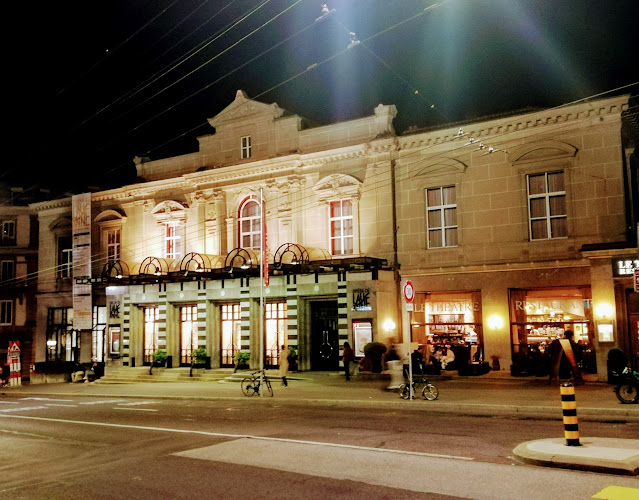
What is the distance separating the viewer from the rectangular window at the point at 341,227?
2911cm

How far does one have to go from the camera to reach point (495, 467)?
30.6 ft

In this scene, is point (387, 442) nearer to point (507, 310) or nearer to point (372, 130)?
point (507, 310)

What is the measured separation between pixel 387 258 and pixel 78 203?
19944 mm

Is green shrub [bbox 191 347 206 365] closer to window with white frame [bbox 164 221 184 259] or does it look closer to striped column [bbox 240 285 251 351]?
striped column [bbox 240 285 251 351]

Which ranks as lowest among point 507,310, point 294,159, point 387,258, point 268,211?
point 507,310

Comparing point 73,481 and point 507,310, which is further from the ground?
point 507,310

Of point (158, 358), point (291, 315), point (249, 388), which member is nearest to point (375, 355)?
point (291, 315)

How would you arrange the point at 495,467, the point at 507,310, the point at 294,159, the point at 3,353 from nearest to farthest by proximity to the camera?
the point at 495,467 < the point at 507,310 < the point at 294,159 < the point at 3,353

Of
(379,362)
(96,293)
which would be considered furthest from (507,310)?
(96,293)

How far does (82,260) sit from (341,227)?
16.7 metres

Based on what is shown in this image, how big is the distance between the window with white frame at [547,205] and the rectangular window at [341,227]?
26.7ft

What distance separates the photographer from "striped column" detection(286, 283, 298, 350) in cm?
2886

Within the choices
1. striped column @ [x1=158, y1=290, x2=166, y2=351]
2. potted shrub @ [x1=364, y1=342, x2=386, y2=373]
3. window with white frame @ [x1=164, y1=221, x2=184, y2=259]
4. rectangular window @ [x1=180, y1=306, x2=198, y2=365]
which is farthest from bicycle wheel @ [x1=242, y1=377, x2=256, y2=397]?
window with white frame @ [x1=164, y1=221, x2=184, y2=259]

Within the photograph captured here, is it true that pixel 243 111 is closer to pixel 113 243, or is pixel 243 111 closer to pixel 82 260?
pixel 113 243
